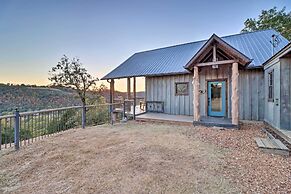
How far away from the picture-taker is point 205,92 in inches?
386

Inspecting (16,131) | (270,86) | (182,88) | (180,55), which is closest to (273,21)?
(180,55)

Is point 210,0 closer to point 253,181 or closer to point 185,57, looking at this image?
point 185,57

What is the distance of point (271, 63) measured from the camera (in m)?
6.78

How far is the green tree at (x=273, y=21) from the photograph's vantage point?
16344 millimetres

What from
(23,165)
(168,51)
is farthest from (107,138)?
(168,51)

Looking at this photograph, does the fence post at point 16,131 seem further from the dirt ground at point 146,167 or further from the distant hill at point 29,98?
the distant hill at point 29,98

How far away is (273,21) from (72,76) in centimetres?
2092

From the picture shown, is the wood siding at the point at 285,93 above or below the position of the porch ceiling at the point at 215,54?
below

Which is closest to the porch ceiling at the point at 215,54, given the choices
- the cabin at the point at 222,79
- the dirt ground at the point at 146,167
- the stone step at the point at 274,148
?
the cabin at the point at 222,79

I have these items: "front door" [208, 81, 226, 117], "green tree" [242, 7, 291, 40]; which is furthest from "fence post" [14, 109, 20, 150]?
"green tree" [242, 7, 291, 40]

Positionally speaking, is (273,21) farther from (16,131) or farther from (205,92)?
(16,131)

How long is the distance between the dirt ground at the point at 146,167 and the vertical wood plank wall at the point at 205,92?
11.5ft

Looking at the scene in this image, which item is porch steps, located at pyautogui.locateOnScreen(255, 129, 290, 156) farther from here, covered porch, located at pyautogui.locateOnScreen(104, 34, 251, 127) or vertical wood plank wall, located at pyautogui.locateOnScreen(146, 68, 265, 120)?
vertical wood plank wall, located at pyautogui.locateOnScreen(146, 68, 265, 120)

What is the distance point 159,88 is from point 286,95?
23.2 ft
